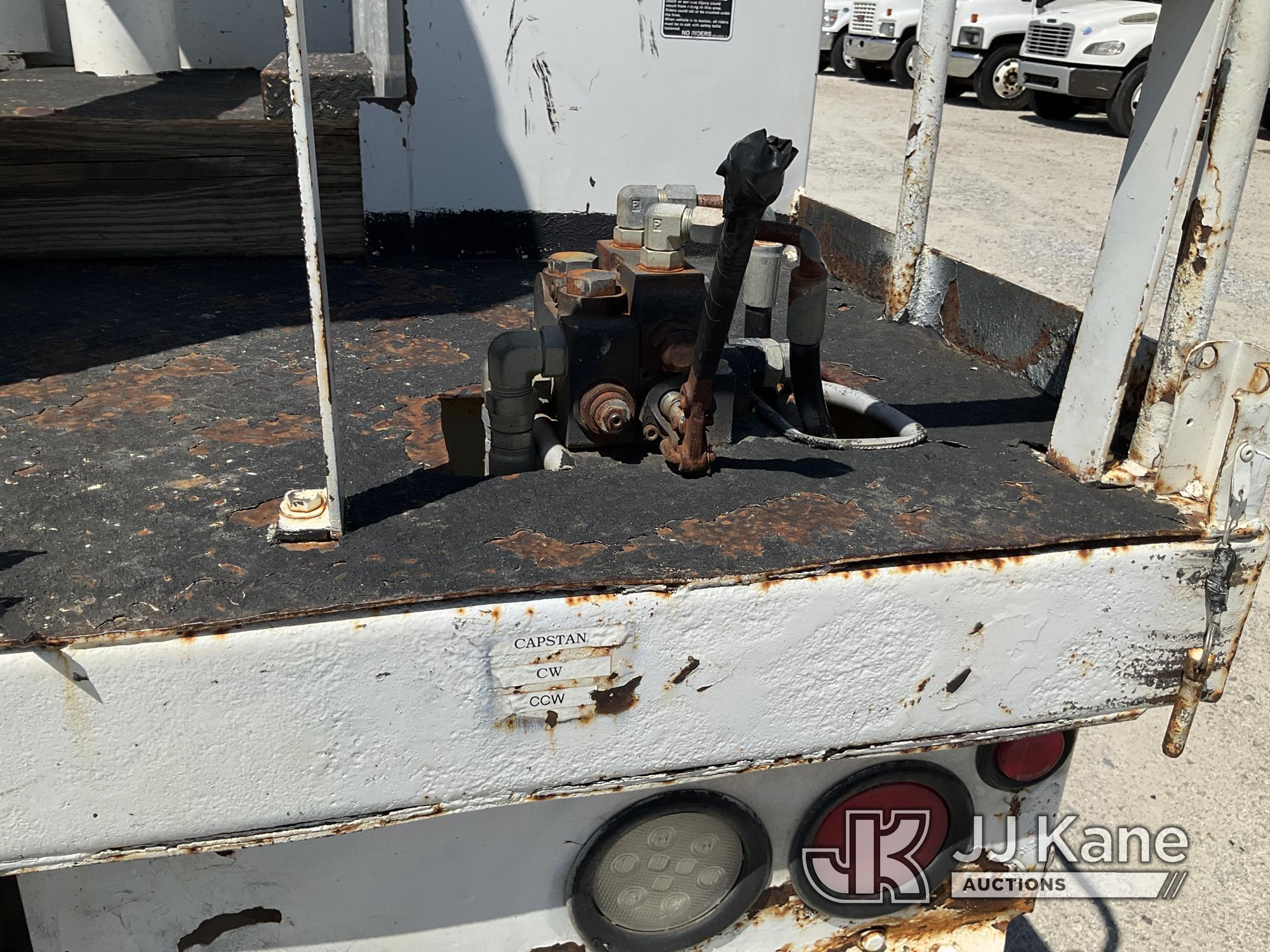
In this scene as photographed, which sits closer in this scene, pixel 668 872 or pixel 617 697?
pixel 617 697

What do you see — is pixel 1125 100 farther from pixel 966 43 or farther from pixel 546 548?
pixel 546 548

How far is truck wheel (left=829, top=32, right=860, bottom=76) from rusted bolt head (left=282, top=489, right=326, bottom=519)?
626 inches

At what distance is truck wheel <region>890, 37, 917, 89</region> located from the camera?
15.0 m

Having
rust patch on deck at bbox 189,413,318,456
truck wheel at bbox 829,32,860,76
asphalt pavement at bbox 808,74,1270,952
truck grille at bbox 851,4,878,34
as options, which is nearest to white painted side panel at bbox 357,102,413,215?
rust patch on deck at bbox 189,413,318,456

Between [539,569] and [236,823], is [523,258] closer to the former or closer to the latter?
[539,569]

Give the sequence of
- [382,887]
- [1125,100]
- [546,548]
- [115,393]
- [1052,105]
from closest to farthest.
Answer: [546,548], [382,887], [115,393], [1125,100], [1052,105]

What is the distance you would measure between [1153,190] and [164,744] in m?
1.48

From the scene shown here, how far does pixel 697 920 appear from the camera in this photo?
5.13 feet

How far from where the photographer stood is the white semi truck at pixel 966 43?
12898 millimetres

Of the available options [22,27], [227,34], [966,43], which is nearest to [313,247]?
[227,34]

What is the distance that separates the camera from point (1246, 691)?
3.15m

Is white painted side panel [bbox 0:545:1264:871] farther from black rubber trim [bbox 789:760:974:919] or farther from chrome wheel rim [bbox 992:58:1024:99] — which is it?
chrome wheel rim [bbox 992:58:1024:99]

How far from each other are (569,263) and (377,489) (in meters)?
0.64

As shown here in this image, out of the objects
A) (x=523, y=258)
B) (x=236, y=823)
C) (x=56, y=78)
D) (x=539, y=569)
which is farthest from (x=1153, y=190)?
(x=56, y=78)
